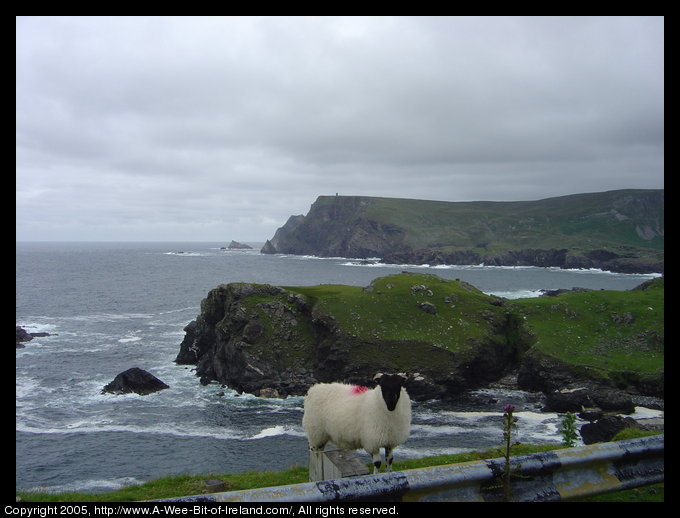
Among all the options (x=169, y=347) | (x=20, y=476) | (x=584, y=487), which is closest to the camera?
(x=584, y=487)

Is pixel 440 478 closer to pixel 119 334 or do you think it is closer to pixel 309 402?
pixel 309 402

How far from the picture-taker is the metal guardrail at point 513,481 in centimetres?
704

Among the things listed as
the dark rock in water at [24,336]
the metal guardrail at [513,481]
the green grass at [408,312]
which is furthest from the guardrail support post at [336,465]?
the dark rock in water at [24,336]

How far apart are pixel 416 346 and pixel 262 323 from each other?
72.5ft

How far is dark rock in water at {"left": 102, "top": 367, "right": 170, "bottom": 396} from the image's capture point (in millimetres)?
62625

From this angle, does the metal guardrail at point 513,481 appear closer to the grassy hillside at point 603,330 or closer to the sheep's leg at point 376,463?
the sheep's leg at point 376,463

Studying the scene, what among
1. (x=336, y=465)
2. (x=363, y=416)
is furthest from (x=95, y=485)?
(x=336, y=465)

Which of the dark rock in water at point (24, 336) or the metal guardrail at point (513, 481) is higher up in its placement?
the metal guardrail at point (513, 481)

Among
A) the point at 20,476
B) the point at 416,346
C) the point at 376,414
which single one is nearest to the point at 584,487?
the point at 376,414

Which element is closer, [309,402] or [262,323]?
[309,402]

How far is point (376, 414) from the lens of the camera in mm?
14242

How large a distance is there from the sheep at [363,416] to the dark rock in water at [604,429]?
32.6 m

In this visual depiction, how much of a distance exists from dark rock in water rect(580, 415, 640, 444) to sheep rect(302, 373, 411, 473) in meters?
32.6

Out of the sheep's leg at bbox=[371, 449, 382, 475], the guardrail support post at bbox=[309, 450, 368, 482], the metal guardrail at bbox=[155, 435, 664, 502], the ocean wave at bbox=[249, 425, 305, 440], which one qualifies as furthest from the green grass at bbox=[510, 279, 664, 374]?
the metal guardrail at bbox=[155, 435, 664, 502]
